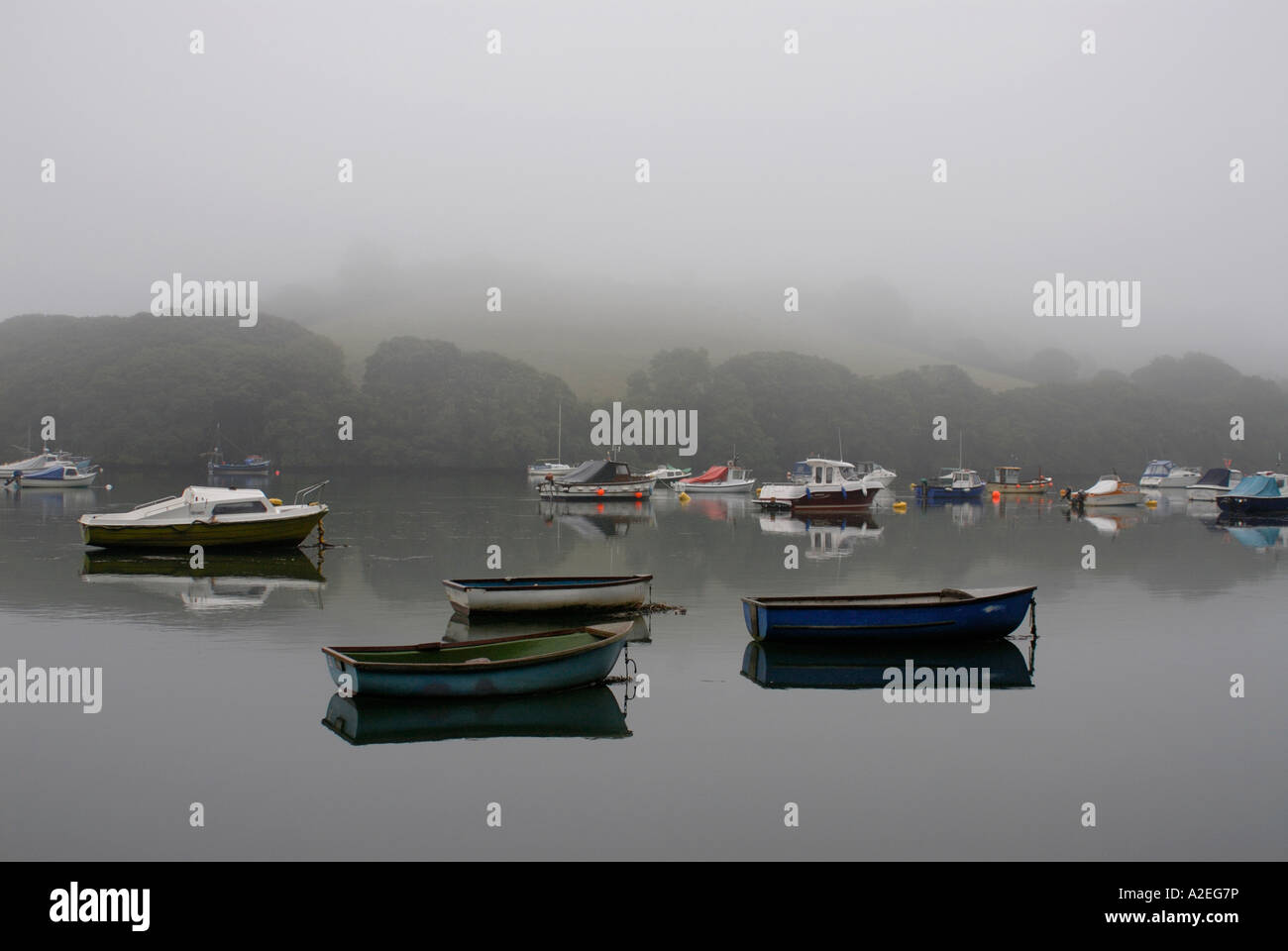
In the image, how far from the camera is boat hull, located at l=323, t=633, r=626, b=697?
15961mm

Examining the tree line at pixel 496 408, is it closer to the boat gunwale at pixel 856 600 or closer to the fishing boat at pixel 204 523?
the fishing boat at pixel 204 523

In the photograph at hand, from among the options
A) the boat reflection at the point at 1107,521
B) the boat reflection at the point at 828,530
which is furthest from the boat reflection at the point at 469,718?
the boat reflection at the point at 1107,521

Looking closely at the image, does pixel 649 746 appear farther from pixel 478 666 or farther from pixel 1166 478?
Result: pixel 1166 478

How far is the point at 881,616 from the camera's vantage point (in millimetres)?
21125

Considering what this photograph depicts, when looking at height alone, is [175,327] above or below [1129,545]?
above

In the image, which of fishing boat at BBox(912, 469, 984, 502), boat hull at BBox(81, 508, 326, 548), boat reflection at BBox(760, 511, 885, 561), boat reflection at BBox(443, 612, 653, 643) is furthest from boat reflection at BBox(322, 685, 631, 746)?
fishing boat at BBox(912, 469, 984, 502)

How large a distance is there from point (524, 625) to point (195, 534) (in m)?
18.2

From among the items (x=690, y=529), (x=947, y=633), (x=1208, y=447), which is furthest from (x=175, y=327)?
(x=1208, y=447)
